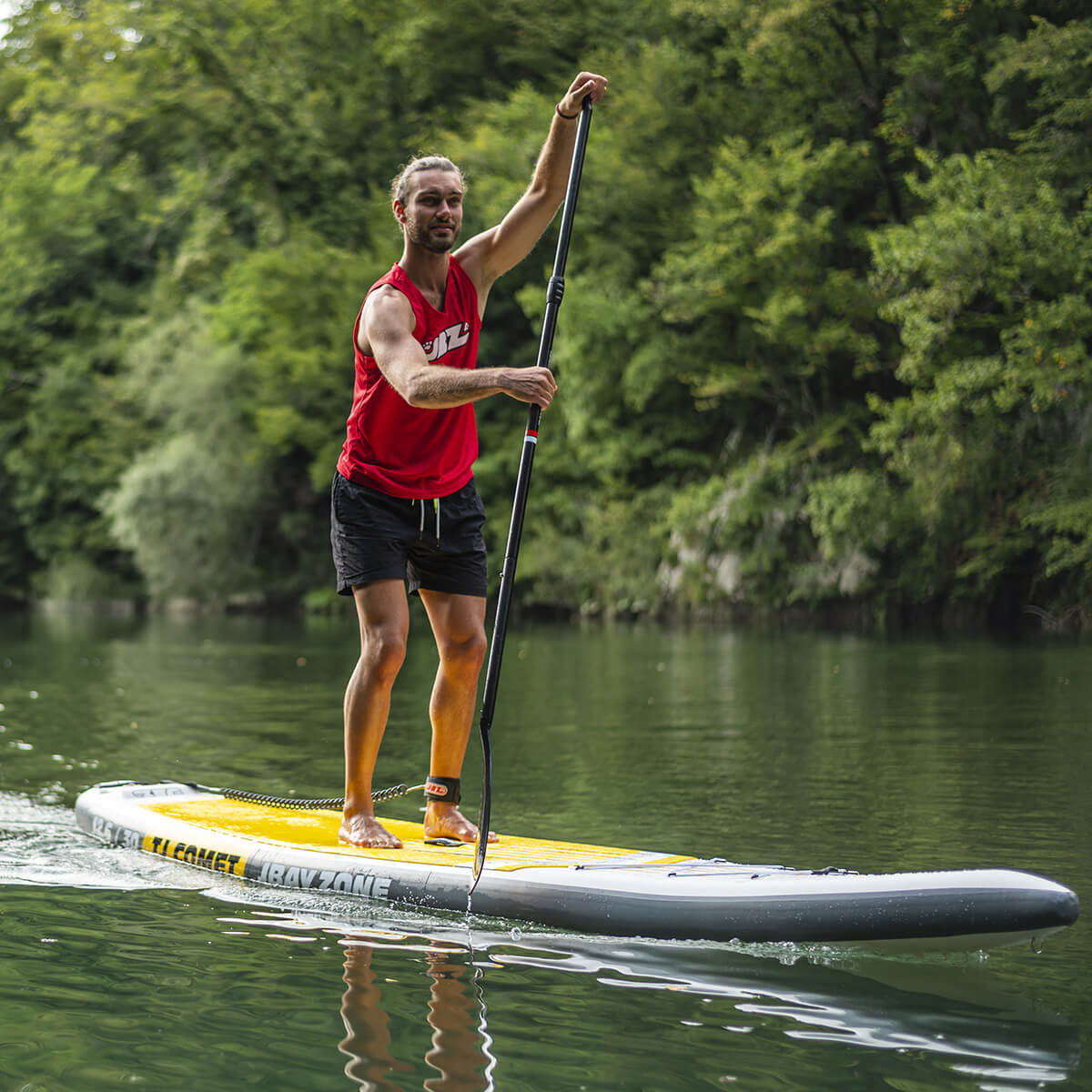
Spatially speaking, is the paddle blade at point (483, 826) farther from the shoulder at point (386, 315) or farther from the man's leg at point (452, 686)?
the shoulder at point (386, 315)

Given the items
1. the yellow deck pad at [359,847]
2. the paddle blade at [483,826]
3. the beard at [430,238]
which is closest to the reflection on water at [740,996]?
the paddle blade at [483,826]

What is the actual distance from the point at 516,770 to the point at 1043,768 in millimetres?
2874

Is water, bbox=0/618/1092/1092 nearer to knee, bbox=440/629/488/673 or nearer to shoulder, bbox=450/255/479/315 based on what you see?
knee, bbox=440/629/488/673

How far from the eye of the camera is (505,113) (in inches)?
1532

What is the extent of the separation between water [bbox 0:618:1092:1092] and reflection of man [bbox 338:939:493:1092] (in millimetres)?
12

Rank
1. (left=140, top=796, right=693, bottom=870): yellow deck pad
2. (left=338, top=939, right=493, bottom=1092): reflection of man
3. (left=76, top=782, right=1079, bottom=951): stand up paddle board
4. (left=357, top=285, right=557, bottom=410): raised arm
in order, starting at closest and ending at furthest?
1. (left=338, top=939, right=493, bottom=1092): reflection of man
2. (left=76, top=782, right=1079, bottom=951): stand up paddle board
3. (left=357, top=285, right=557, bottom=410): raised arm
4. (left=140, top=796, right=693, bottom=870): yellow deck pad

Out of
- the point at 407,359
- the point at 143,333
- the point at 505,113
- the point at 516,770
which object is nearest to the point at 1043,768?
the point at 516,770

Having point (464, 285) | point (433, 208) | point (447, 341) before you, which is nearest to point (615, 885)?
point (447, 341)

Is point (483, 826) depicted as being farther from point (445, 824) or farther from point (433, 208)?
point (433, 208)

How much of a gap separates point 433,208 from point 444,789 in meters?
2.14

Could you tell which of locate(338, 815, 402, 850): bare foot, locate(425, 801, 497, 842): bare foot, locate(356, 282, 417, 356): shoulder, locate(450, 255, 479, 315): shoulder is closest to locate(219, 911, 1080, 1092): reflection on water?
locate(338, 815, 402, 850): bare foot

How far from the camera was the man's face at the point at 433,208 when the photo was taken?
5582mm

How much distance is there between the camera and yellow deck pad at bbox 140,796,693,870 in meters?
5.29

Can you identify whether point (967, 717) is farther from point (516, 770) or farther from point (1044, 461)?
point (1044, 461)
